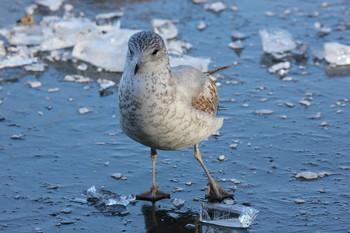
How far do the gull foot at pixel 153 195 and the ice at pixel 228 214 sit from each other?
1.26ft

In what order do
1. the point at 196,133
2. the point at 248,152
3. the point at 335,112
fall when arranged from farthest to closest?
the point at 335,112, the point at 248,152, the point at 196,133

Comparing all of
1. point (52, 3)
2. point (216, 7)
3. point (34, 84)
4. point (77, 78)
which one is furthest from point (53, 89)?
point (216, 7)

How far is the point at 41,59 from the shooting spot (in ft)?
28.2

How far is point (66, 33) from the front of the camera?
913 cm

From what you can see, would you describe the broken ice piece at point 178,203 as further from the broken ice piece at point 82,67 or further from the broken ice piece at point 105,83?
the broken ice piece at point 82,67

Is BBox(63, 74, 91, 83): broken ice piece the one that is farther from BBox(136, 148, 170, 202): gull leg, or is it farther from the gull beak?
the gull beak

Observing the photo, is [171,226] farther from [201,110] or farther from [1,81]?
[1,81]

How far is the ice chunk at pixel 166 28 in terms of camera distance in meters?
9.30

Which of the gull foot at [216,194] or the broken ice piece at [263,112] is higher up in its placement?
the broken ice piece at [263,112]

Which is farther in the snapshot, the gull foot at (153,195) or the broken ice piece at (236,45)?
the broken ice piece at (236,45)

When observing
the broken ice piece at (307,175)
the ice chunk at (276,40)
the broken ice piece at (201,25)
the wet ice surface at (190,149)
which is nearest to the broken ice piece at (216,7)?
the broken ice piece at (201,25)

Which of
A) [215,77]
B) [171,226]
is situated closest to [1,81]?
[215,77]

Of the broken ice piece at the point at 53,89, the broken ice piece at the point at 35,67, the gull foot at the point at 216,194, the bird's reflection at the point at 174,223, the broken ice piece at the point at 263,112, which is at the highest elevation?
the broken ice piece at the point at 35,67

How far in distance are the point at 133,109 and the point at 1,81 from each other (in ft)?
11.5
